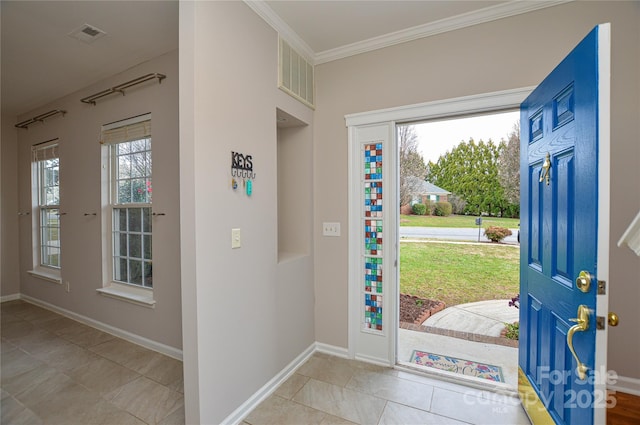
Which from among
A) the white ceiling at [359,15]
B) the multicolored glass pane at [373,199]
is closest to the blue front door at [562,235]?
the white ceiling at [359,15]

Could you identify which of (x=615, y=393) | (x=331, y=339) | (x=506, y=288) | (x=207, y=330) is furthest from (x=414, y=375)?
(x=506, y=288)

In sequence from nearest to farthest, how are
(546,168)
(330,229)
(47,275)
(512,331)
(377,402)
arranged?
1. (546,168)
2. (377,402)
3. (330,229)
4. (512,331)
5. (47,275)

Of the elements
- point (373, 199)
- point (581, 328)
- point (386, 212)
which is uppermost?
point (373, 199)

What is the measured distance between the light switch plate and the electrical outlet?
1007 mm

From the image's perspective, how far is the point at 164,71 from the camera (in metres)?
2.55

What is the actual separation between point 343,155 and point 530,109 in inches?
54.3

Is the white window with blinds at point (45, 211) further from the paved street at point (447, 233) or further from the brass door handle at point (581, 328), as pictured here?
the paved street at point (447, 233)

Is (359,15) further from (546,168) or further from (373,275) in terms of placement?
(373,275)

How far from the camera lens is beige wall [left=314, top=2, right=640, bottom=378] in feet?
5.99

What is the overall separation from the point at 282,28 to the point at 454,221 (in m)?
4.16

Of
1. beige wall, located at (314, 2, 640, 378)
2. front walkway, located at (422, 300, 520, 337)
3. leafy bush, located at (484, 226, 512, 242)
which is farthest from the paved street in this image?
beige wall, located at (314, 2, 640, 378)

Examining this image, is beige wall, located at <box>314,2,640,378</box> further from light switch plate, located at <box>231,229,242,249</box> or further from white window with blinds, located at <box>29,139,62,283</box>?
white window with blinds, located at <box>29,139,62,283</box>

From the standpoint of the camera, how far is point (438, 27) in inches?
87.0

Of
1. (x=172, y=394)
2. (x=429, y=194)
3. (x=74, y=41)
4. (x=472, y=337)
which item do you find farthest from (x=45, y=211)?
(x=472, y=337)
